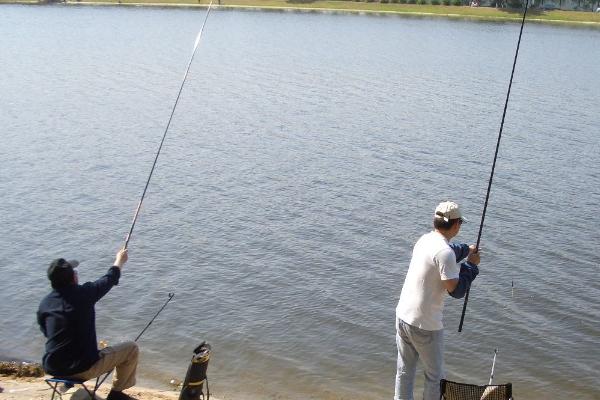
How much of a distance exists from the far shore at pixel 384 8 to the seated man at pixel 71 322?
69.2 metres

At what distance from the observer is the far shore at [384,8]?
233 ft

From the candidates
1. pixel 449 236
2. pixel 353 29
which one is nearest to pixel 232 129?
pixel 449 236

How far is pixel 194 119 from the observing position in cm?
2355

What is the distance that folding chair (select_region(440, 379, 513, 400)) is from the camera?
5.57 m

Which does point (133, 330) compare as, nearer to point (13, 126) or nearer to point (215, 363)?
point (215, 363)

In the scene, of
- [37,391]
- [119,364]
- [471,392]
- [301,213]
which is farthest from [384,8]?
[471,392]

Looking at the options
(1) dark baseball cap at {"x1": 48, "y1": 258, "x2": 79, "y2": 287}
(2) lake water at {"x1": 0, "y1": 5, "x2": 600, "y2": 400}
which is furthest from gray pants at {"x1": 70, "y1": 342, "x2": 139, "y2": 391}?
(2) lake water at {"x1": 0, "y1": 5, "x2": 600, "y2": 400}

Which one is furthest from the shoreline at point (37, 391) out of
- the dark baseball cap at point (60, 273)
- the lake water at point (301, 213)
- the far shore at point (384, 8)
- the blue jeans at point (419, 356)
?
the far shore at point (384, 8)

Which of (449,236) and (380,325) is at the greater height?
(449,236)

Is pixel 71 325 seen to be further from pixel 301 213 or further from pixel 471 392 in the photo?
pixel 301 213

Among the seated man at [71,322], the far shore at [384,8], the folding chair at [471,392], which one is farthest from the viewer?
the far shore at [384,8]

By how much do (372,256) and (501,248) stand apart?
2249 mm

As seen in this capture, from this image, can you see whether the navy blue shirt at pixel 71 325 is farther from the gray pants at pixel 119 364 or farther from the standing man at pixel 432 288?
the standing man at pixel 432 288

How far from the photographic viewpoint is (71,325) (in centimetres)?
574
